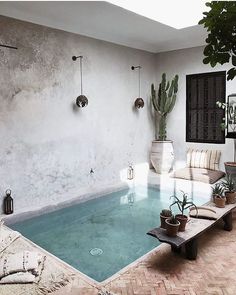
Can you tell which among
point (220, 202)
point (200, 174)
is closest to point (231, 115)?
point (200, 174)

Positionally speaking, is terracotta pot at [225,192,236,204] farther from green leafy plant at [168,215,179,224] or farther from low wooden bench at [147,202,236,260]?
green leafy plant at [168,215,179,224]

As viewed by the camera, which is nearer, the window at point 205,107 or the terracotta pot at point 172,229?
the terracotta pot at point 172,229

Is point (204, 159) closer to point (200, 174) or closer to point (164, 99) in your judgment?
point (200, 174)

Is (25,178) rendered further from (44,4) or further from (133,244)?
(44,4)

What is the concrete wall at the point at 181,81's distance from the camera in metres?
6.71

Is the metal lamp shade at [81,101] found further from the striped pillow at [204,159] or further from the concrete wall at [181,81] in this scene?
the striped pillow at [204,159]

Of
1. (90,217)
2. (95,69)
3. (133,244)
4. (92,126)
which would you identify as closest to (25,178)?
(90,217)

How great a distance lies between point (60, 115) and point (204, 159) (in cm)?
346

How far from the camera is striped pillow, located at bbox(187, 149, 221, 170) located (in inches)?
257

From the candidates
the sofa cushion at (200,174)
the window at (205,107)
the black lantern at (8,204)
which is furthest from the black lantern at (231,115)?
the black lantern at (8,204)

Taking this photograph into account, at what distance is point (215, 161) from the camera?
6.52m

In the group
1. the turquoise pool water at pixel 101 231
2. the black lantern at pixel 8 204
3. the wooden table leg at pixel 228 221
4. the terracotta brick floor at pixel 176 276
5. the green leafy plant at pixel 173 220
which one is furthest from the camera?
the black lantern at pixel 8 204

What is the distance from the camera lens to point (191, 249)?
3.18m

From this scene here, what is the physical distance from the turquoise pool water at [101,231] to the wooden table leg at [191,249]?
59 centimetres
